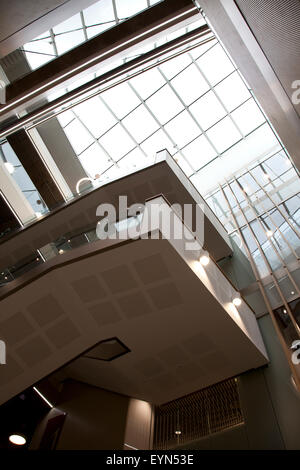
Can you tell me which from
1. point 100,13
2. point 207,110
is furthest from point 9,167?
point 207,110

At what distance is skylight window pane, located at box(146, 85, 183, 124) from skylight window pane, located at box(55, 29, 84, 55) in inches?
405

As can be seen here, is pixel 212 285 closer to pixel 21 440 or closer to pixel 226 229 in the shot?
pixel 21 440

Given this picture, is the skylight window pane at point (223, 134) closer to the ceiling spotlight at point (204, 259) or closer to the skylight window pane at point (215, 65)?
the skylight window pane at point (215, 65)

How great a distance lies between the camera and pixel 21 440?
912cm

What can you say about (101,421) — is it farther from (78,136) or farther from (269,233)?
(78,136)

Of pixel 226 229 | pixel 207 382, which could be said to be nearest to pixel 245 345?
pixel 207 382

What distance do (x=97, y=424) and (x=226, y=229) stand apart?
32.0 feet

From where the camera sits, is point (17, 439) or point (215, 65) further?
point (215, 65)

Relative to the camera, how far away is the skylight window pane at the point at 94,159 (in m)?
23.5

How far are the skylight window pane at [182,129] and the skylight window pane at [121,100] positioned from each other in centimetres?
269

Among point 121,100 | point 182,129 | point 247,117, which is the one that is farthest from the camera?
point 182,129

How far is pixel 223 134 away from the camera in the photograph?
23328 millimetres

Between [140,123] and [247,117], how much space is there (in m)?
6.86
